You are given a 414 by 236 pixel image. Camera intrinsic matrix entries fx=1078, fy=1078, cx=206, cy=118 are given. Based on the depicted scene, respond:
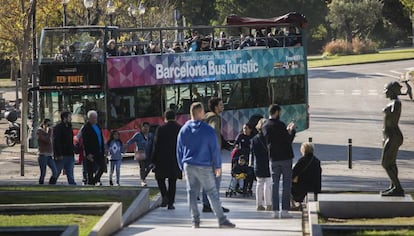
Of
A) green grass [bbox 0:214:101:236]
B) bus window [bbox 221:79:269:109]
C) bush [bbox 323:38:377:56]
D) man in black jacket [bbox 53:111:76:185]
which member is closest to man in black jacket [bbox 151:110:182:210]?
green grass [bbox 0:214:101:236]

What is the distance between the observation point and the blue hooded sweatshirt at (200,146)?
14766 millimetres

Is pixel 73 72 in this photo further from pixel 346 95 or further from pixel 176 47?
pixel 346 95

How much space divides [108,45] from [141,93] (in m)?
1.88

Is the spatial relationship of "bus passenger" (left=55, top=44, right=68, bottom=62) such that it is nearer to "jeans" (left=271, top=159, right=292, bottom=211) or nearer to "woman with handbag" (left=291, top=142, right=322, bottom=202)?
"woman with handbag" (left=291, top=142, right=322, bottom=202)

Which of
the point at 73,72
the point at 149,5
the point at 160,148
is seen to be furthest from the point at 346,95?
the point at 160,148

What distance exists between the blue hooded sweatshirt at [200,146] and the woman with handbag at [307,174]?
3453 millimetres

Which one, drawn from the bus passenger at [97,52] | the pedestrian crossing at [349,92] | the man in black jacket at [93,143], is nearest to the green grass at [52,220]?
the man in black jacket at [93,143]

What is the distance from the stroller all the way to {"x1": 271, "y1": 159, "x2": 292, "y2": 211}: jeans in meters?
3.74

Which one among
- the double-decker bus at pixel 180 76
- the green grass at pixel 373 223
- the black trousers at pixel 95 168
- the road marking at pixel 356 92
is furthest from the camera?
the road marking at pixel 356 92

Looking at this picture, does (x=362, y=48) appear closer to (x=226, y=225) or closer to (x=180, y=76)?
(x=180, y=76)

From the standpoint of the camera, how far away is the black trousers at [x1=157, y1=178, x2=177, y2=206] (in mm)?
→ 17750

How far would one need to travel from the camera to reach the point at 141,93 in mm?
34094

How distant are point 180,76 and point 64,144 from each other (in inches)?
489

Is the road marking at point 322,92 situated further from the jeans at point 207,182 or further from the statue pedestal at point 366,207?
the jeans at point 207,182
